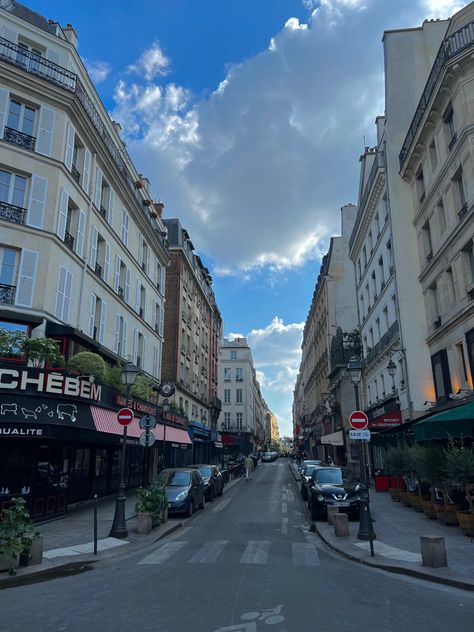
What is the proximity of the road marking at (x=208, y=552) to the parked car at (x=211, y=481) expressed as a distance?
9549 mm

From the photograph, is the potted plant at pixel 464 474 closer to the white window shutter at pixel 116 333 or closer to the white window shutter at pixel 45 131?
the white window shutter at pixel 116 333

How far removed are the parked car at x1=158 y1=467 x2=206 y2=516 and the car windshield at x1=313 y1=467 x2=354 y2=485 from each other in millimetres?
4317

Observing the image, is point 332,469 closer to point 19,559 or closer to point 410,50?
point 19,559

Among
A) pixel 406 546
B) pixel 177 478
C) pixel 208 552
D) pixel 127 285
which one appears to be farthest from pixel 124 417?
pixel 127 285

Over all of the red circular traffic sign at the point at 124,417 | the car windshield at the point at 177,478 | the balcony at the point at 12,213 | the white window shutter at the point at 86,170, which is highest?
the white window shutter at the point at 86,170

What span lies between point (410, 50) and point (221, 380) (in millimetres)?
66493

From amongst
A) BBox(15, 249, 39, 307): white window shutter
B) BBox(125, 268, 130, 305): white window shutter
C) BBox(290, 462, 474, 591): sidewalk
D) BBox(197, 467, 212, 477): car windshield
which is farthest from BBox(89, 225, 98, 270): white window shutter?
BBox(290, 462, 474, 591): sidewalk

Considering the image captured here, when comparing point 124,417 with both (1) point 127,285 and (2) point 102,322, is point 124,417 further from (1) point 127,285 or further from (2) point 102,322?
(1) point 127,285

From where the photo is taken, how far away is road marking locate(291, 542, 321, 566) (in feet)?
30.5

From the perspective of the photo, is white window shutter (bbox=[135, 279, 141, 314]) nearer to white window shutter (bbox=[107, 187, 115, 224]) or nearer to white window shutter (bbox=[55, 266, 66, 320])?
white window shutter (bbox=[107, 187, 115, 224])

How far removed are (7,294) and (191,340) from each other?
2723 centimetres

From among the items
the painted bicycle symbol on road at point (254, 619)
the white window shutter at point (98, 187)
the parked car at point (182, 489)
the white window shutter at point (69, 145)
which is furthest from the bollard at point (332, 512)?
the white window shutter at point (98, 187)

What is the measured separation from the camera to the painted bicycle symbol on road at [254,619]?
5.56 metres

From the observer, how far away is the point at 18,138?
17328mm
